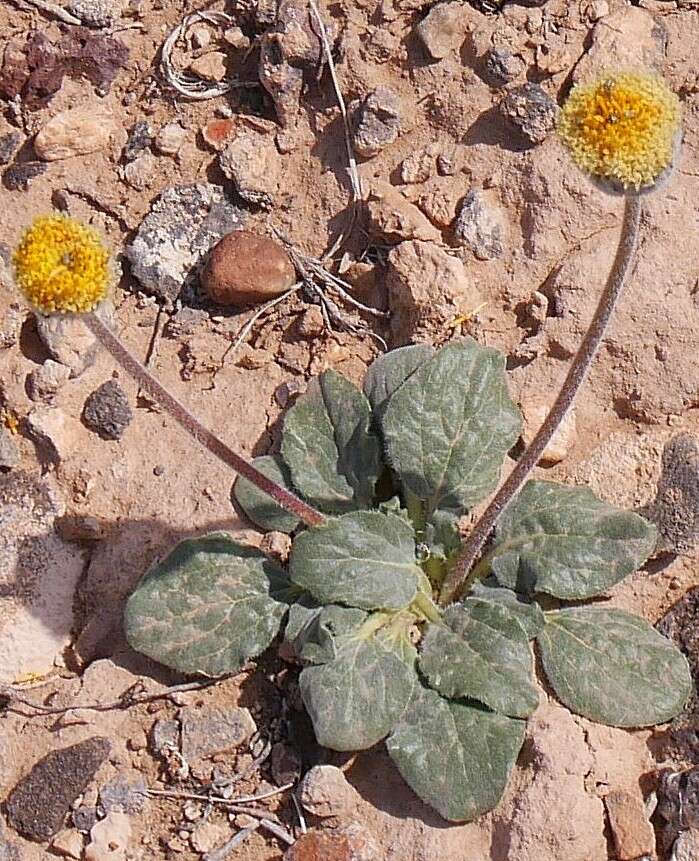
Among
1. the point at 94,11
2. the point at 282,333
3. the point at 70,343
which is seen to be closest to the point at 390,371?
the point at 282,333

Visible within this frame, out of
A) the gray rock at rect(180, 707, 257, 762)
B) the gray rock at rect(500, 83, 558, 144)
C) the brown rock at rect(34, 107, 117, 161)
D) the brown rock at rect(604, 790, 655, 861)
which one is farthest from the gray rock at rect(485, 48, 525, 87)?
the brown rock at rect(604, 790, 655, 861)

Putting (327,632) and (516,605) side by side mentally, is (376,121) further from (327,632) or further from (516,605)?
(327,632)

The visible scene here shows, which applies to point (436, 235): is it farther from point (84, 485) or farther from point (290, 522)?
point (84, 485)

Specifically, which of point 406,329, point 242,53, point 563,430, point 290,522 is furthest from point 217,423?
point 242,53

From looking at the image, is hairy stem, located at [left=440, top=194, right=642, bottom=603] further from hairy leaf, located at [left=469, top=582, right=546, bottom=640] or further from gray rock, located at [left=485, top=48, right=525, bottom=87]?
gray rock, located at [left=485, top=48, right=525, bottom=87]

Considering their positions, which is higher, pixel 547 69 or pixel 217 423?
pixel 547 69

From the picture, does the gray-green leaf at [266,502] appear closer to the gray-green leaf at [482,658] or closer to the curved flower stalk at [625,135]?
the gray-green leaf at [482,658]
